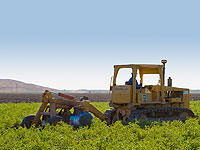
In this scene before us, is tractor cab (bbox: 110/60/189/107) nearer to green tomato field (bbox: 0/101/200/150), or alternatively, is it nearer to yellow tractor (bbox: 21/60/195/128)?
yellow tractor (bbox: 21/60/195/128)

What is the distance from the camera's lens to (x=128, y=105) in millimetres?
13461

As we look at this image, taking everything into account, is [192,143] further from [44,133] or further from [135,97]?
[135,97]

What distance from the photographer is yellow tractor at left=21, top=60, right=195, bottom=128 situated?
12734mm

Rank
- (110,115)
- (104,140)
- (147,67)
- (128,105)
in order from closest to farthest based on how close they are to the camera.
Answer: (104,140) < (128,105) < (147,67) < (110,115)

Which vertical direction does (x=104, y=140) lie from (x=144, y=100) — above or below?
below

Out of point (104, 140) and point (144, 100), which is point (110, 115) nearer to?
point (144, 100)

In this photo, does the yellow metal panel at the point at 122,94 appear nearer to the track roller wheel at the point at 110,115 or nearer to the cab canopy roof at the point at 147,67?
the track roller wheel at the point at 110,115

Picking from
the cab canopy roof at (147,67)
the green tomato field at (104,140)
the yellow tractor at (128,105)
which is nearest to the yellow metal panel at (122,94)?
the yellow tractor at (128,105)

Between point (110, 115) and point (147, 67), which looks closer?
point (147, 67)

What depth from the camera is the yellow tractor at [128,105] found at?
1273 cm

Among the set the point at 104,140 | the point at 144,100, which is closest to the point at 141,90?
the point at 144,100

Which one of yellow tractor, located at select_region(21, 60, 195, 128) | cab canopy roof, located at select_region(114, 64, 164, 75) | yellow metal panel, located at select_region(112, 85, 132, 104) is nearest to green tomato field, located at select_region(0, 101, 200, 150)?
yellow tractor, located at select_region(21, 60, 195, 128)

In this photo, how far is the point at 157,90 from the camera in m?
14.4

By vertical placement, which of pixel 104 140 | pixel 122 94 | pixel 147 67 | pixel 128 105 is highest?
pixel 147 67
